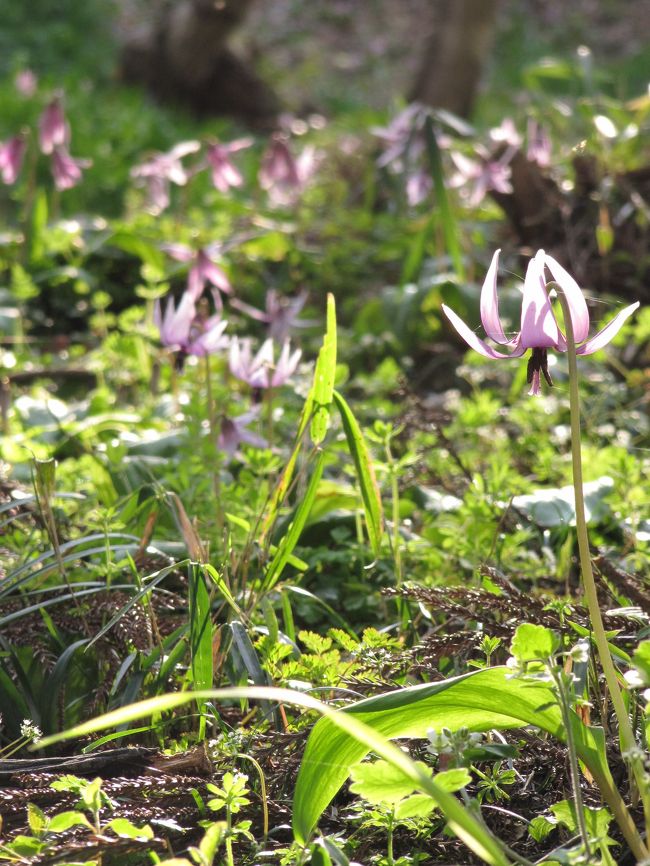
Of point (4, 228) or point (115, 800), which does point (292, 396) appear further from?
point (4, 228)

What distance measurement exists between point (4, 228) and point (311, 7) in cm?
1758

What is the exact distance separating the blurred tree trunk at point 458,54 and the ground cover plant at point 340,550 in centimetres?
475

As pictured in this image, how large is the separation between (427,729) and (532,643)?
21cm

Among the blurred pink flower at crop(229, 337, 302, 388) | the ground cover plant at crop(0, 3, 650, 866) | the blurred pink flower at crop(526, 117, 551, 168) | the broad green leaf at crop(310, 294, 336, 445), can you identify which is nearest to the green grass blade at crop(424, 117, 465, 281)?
the ground cover plant at crop(0, 3, 650, 866)

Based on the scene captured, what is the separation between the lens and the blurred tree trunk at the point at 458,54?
9078mm

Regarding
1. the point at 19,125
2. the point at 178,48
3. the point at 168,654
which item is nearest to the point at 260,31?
the point at 178,48

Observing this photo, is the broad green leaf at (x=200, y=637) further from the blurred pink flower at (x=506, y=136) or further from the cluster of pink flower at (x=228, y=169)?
the blurred pink flower at (x=506, y=136)

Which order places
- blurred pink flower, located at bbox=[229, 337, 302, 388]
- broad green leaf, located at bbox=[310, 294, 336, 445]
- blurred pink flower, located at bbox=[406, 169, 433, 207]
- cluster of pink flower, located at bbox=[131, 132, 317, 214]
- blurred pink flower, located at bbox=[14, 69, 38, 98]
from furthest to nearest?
blurred pink flower, located at bbox=[14, 69, 38, 98], cluster of pink flower, located at bbox=[131, 132, 317, 214], blurred pink flower, located at bbox=[406, 169, 433, 207], blurred pink flower, located at bbox=[229, 337, 302, 388], broad green leaf, located at bbox=[310, 294, 336, 445]

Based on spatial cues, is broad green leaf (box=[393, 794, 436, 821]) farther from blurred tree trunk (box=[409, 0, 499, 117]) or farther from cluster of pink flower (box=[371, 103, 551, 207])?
blurred tree trunk (box=[409, 0, 499, 117])

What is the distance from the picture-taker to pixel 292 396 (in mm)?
2867

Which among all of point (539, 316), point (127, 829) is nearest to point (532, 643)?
point (539, 316)

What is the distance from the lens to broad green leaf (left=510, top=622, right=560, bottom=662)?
3.83ft

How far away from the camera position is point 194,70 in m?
11.0

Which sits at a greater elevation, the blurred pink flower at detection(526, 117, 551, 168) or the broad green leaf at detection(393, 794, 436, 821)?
the blurred pink flower at detection(526, 117, 551, 168)
